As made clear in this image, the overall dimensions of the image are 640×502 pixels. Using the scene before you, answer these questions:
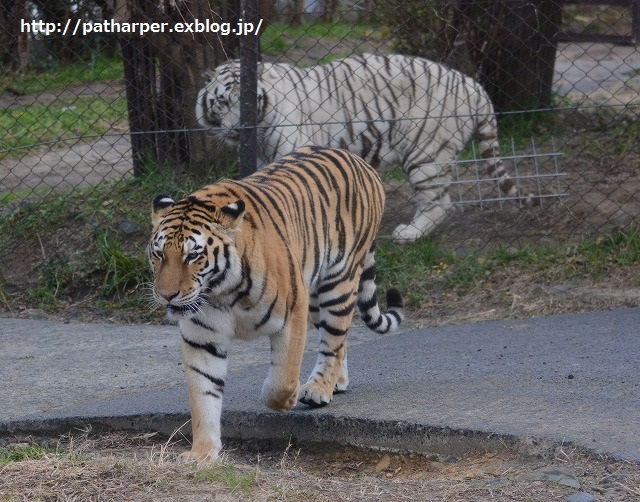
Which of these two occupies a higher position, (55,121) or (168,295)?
(55,121)

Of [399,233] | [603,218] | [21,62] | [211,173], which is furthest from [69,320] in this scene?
[21,62]

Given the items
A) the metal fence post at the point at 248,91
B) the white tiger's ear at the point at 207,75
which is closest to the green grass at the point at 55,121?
the white tiger's ear at the point at 207,75

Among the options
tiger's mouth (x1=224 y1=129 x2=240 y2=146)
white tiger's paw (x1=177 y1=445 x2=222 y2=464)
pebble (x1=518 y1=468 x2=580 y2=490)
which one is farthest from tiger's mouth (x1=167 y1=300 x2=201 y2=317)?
tiger's mouth (x1=224 y1=129 x2=240 y2=146)

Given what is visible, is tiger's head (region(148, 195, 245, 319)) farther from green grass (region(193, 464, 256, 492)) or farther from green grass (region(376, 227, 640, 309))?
green grass (region(376, 227, 640, 309))

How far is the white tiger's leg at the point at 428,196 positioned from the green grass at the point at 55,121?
288 centimetres

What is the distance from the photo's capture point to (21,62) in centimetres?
1030

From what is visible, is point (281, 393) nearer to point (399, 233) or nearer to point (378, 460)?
point (378, 460)

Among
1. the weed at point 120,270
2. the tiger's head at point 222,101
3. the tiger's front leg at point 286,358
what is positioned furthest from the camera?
the tiger's head at point 222,101

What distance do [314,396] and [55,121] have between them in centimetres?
548

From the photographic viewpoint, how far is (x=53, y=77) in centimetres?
1030

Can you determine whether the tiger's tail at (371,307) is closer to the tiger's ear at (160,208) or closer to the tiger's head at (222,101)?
the tiger's ear at (160,208)

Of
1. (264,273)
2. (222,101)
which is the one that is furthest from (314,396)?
(222,101)

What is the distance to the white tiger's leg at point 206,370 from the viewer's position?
398 cm

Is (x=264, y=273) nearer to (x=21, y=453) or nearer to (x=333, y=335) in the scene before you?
(x=333, y=335)
